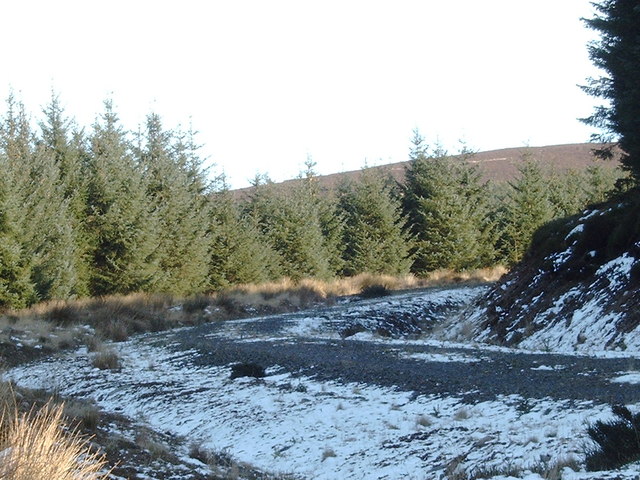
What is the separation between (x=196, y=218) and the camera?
3678 cm

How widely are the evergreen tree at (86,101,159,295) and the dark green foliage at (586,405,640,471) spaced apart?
27.4 metres

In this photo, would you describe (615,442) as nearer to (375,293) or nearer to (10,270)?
(10,270)

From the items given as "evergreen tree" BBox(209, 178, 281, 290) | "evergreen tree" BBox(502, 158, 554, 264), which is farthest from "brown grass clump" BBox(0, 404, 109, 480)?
"evergreen tree" BBox(502, 158, 554, 264)

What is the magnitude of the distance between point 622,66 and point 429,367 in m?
10.6

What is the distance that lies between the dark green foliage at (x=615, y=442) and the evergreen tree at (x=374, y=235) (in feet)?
142

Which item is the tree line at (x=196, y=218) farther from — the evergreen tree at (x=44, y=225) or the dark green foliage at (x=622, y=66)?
the dark green foliage at (x=622, y=66)

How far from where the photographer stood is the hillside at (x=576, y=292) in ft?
42.1

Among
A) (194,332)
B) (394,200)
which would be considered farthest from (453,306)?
(394,200)

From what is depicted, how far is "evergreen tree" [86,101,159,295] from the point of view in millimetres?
30953

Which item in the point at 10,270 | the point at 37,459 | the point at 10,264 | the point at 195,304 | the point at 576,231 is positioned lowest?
the point at 195,304

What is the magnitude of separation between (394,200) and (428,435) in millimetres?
47346

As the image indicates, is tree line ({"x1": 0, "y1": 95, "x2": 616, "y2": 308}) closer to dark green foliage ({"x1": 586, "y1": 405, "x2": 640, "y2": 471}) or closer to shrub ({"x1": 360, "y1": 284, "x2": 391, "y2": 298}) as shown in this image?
shrub ({"x1": 360, "y1": 284, "x2": 391, "y2": 298})

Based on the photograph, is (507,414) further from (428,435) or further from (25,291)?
(25,291)

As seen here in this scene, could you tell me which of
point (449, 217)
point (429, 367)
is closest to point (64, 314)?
point (429, 367)
